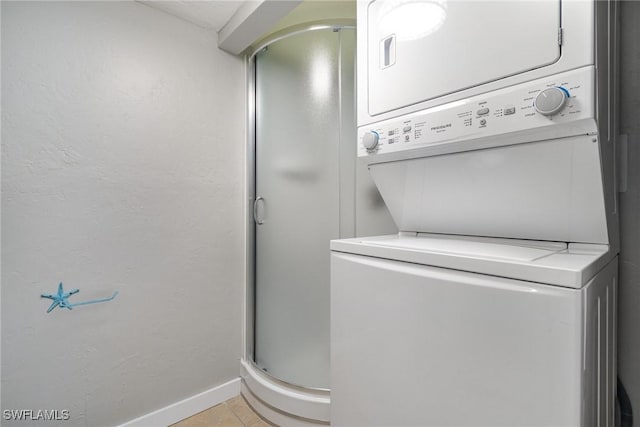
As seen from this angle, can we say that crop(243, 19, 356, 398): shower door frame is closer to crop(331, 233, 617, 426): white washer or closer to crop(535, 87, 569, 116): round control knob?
crop(331, 233, 617, 426): white washer

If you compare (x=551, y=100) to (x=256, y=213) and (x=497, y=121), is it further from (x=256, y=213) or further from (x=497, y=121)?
(x=256, y=213)

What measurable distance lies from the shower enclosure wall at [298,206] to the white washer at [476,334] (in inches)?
27.9

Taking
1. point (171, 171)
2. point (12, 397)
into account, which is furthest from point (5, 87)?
point (12, 397)

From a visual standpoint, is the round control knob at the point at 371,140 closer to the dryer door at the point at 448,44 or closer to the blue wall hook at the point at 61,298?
the dryer door at the point at 448,44

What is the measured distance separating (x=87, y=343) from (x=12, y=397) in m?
0.31

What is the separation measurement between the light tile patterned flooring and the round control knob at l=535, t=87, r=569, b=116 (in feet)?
6.41

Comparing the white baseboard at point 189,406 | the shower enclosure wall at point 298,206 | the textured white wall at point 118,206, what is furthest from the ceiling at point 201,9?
the white baseboard at point 189,406

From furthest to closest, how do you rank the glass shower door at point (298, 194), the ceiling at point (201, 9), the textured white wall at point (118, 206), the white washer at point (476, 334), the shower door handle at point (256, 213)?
the shower door handle at point (256, 213) < the glass shower door at point (298, 194) < the ceiling at point (201, 9) < the textured white wall at point (118, 206) < the white washer at point (476, 334)

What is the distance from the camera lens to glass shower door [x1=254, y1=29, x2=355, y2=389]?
1.75m

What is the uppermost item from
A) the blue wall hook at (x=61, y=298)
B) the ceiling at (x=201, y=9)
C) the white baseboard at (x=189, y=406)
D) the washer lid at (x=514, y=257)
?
the ceiling at (x=201, y=9)

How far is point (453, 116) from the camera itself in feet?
2.83

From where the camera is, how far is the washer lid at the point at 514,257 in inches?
24.1

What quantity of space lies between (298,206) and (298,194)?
0.24 feet

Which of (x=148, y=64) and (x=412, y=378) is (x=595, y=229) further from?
(x=148, y=64)
